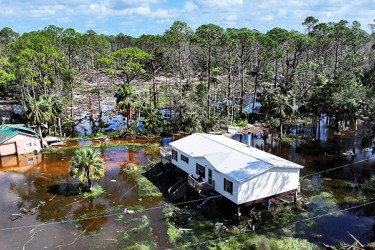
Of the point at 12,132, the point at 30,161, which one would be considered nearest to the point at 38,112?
the point at 12,132

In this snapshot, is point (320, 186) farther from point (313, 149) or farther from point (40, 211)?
point (40, 211)

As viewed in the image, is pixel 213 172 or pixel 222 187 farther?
pixel 213 172

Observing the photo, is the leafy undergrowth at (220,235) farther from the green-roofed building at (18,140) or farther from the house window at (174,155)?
the green-roofed building at (18,140)

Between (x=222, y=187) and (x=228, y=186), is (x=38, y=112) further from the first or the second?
(x=228, y=186)

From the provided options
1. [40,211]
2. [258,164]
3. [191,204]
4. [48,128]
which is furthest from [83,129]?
[258,164]

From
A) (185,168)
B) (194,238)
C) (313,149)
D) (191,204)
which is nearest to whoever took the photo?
(194,238)
